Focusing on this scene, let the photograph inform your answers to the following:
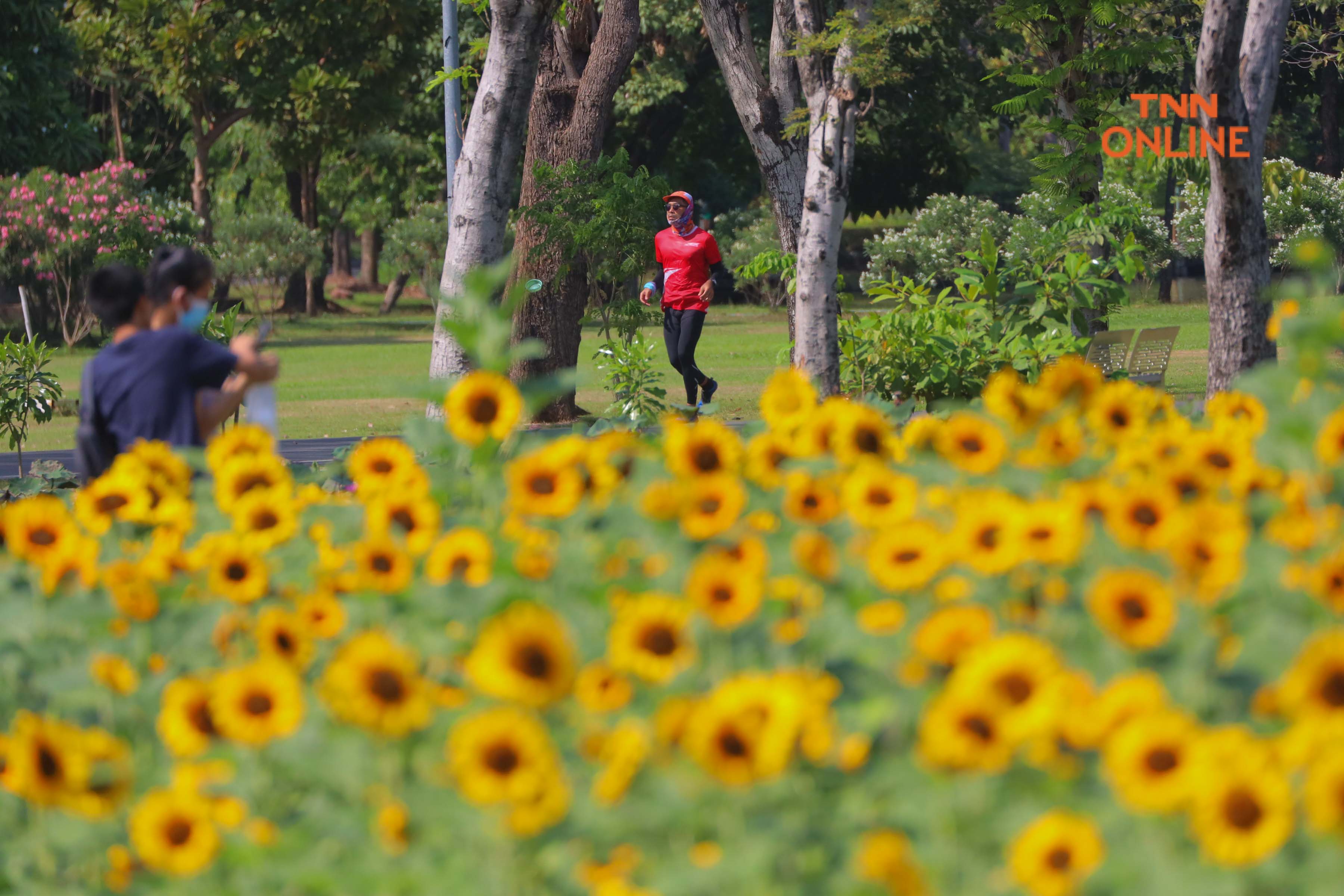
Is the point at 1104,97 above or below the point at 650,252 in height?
above

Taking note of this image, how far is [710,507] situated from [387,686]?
0.72m

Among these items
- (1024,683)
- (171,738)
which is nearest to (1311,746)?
(1024,683)

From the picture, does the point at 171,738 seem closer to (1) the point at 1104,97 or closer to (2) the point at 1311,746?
(2) the point at 1311,746

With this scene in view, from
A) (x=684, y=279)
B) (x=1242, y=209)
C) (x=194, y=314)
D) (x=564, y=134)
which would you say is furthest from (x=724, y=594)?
(x=564, y=134)

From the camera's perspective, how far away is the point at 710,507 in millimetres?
2672

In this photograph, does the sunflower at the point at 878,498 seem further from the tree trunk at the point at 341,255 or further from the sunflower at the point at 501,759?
the tree trunk at the point at 341,255

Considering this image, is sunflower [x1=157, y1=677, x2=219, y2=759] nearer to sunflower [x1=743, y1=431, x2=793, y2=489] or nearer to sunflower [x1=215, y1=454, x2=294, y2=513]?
sunflower [x1=215, y1=454, x2=294, y2=513]

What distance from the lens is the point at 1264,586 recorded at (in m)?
2.39

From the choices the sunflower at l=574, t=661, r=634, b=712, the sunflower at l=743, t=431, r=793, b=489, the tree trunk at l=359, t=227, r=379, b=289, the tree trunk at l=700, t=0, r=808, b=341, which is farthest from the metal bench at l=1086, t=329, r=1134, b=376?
the tree trunk at l=359, t=227, r=379, b=289

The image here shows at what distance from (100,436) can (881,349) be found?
6424 millimetres

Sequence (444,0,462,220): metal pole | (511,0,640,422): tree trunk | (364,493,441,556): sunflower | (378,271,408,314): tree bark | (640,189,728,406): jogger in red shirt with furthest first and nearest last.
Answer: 1. (378,271,408,314): tree bark
2. (444,0,462,220): metal pole
3. (511,0,640,422): tree trunk
4. (640,189,728,406): jogger in red shirt
5. (364,493,441,556): sunflower

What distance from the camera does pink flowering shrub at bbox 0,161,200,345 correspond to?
31141 millimetres

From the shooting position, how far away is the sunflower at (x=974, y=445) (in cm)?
297

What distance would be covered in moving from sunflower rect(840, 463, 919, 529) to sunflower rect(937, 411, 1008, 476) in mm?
267
